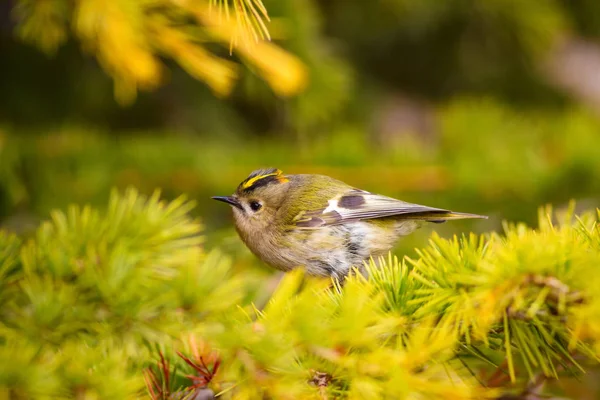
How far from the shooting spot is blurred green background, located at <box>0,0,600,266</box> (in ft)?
7.65

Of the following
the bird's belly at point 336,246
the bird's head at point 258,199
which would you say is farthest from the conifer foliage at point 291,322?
the bird's head at point 258,199

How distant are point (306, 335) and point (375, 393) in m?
0.13

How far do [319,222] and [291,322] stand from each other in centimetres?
100

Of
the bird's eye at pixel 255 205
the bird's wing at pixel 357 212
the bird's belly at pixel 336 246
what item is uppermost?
the bird's wing at pixel 357 212

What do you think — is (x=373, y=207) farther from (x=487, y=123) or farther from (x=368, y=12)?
(x=368, y=12)

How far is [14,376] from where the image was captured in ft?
2.75

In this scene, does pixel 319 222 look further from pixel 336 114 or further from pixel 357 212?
pixel 336 114

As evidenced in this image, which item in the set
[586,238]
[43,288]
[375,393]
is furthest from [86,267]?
[586,238]

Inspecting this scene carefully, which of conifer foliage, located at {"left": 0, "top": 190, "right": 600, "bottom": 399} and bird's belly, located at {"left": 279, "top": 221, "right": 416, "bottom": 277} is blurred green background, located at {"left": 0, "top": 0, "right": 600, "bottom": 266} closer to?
bird's belly, located at {"left": 279, "top": 221, "right": 416, "bottom": 277}

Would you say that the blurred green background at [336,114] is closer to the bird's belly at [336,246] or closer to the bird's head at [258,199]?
the bird's head at [258,199]

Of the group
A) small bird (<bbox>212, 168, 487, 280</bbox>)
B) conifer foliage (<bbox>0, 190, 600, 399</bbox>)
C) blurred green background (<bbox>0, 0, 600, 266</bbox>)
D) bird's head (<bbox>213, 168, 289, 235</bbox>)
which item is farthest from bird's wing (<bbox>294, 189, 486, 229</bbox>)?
conifer foliage (<bbox>0, 190, 600, 399</bbox>)

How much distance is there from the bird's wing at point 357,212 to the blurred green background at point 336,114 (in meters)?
0.38

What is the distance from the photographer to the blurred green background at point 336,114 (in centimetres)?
233

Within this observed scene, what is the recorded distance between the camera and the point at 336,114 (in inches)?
134
